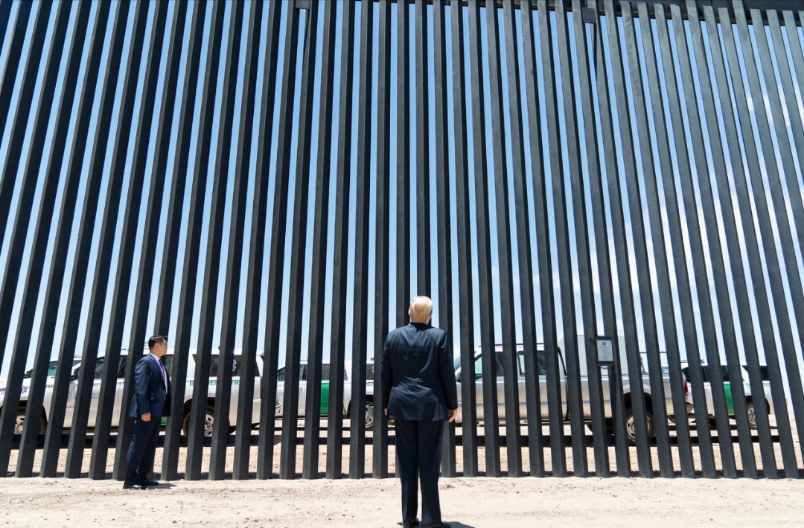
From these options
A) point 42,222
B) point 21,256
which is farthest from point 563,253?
point 21,256

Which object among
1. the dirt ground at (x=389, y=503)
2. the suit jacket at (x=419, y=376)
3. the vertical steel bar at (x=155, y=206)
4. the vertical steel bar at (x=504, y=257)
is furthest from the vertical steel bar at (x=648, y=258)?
the vertical steel bar at (x=155, y=206)

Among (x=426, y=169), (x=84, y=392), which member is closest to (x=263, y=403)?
(x=84, y=392)

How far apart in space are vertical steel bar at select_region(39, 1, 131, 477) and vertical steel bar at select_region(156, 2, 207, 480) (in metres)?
0.56

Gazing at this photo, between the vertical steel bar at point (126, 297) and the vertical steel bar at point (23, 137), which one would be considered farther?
the vertical steel bar at point (23, 137)

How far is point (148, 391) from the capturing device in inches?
195

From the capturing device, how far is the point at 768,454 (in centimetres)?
567

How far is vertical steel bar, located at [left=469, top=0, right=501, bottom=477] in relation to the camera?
5.50 m

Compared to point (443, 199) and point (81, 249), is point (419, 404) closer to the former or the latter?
point (443, 199)

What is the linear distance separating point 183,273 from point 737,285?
5.49 m

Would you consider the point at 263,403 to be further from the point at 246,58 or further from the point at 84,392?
the point at 246,58

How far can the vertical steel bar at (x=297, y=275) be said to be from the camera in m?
5.39

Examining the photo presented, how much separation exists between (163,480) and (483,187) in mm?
4042

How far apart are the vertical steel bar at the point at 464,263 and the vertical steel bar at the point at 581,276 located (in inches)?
37.8

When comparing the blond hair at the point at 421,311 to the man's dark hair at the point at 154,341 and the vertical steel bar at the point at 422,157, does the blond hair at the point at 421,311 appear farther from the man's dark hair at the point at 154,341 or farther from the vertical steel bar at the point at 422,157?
the man's dark hair at the point at 154,341
